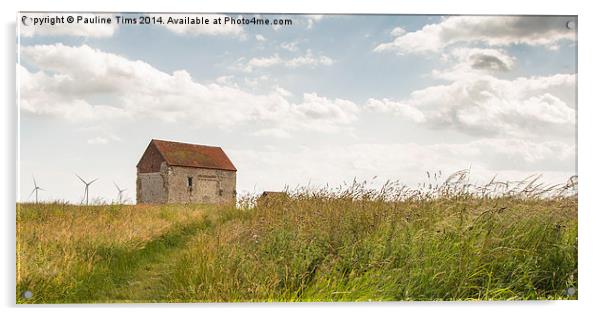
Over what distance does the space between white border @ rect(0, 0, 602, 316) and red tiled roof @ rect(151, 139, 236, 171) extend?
1587 millimetres

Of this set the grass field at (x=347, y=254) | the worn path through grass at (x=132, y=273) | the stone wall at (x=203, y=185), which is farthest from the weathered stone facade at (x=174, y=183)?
the grass field at (x=347, y=254)

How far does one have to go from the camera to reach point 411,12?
5.67 m

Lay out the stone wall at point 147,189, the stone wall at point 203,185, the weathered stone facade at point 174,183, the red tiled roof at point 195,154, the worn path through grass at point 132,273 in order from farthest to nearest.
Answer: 1. the stone wall at point 203,185
2. the stone wall at point 147,189
3. the weathered stone facade at point 174,183
4. the red tiled roof at point 195,154
5. the worn path through grass at point 132,273

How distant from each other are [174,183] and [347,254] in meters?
9.80

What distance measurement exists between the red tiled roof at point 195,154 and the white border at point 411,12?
5.21 ft

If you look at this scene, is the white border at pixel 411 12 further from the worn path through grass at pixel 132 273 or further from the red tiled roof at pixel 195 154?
the red tiled roof at pixel 195 154

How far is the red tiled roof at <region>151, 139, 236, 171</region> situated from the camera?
256 inches

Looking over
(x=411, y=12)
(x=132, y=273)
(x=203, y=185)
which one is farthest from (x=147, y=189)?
(x=411, y=12)

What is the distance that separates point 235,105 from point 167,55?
89cm

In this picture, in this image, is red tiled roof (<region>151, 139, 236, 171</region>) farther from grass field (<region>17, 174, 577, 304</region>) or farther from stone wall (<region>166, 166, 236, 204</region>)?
grass field (<region>17, 174, 577, 304</region>)

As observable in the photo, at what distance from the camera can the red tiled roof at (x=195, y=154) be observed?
6.49 metres
